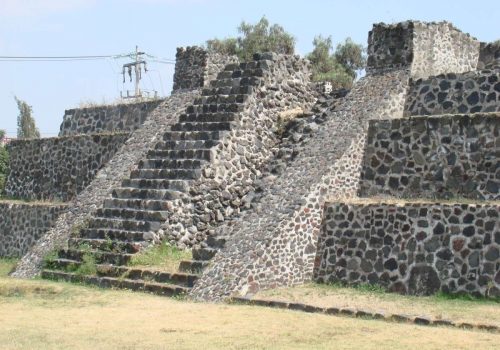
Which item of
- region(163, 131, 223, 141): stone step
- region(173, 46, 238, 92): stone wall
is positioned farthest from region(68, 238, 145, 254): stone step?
region(173, 46, 238, 92): stone wall

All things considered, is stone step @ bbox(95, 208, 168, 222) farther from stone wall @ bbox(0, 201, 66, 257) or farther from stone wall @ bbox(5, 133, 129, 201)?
stone wall @ bbox(5, 133, 129, 201)

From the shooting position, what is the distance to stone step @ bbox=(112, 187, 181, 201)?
59.7 feet

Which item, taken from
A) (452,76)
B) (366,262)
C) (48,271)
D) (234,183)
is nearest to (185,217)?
(234,183)

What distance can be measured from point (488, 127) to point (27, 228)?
40.3 feet

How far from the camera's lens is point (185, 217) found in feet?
59.7

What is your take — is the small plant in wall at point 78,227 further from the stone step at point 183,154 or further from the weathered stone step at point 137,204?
the stone step at point 183,154

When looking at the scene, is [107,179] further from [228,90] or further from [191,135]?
[228,90]

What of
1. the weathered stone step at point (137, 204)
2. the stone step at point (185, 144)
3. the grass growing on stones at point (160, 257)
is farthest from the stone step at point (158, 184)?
the grass growing on stones at point (160, 257)

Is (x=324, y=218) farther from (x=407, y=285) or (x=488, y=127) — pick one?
(x=488, y=127)

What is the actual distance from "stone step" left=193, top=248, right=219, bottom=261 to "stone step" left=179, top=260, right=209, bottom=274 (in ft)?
0.49

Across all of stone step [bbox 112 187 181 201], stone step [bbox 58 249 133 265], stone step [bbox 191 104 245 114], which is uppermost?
stone step [bbox 191 104 245 114]

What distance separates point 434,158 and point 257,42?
23.7m

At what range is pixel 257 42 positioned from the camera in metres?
39.7

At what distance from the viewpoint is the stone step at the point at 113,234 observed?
1777cm
